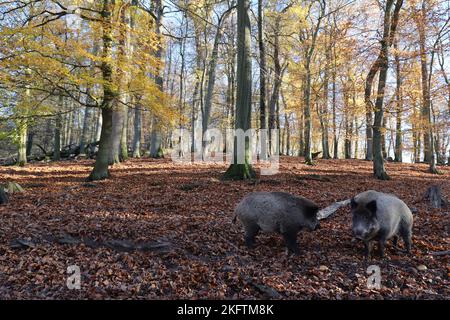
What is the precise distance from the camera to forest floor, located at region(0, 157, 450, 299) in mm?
4031

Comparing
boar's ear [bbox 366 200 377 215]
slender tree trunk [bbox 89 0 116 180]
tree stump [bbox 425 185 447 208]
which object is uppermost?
slender tree trunk [bbox 89 0 116 180]

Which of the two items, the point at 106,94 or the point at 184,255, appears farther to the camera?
the point at 106,94

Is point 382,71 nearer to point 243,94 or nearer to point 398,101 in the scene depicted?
point 398,101

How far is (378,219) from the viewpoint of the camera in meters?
4.67

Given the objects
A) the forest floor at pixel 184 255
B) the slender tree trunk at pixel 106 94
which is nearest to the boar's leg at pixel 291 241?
the forest floor at pixel 184 255

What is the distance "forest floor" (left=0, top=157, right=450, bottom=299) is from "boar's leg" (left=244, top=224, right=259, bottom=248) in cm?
12

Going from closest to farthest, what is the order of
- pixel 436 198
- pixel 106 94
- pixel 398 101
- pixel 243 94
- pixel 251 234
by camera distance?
pixel 251 234 → pixel 436 198 → pixel 106 94 → pixel 243 94 → pixel 398 101

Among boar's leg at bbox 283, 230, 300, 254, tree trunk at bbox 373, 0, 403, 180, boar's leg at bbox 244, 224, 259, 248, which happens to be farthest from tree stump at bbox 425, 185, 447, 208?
boar's leg at bbox 244, 224, 259, 248

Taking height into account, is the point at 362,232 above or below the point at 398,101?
below

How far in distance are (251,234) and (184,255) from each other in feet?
4.26

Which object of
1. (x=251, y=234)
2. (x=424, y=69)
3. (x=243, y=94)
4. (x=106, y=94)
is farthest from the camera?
(x=424, y=69)

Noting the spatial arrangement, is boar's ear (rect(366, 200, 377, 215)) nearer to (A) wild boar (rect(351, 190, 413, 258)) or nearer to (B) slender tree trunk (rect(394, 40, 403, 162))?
(A) wild boar (rect(351, 190, 413, 258))

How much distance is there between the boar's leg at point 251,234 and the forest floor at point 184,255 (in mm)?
122

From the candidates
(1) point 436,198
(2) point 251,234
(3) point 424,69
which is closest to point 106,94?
(2) point 251,234
